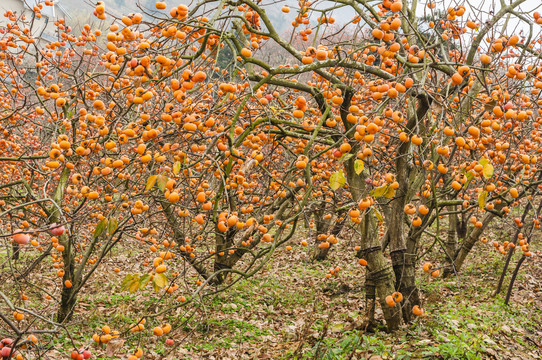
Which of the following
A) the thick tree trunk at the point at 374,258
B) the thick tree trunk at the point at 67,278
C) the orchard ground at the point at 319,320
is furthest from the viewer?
the thick tree trunk at the point at 67,278

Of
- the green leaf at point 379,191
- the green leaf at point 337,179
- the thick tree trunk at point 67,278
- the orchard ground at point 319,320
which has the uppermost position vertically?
the green leaf at point 337,179

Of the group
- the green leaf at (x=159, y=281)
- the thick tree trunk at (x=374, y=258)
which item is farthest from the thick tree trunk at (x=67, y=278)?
the thick tree trunk at (x=374, y=258)

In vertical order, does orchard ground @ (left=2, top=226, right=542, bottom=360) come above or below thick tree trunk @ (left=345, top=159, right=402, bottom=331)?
below

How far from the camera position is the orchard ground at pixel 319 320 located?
13.0 feet

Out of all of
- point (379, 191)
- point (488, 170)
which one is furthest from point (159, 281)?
point (488, 170)

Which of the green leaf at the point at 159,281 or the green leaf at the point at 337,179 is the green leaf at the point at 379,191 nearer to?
the green leaf at the point at 337,179

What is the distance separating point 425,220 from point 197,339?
11.4 ft

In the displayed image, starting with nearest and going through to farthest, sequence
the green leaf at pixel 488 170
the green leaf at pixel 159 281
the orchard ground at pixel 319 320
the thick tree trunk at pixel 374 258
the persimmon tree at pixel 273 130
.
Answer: the green leaf at pixel 159 281 < the green leaf at pixel 488 170 < the persimmon tree at pixel 273 130 < the orchard ground at pixel 319 320 < the thick tree trunk at pixel 374 258

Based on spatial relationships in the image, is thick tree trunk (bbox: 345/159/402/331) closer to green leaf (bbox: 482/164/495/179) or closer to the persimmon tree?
the persimmon tree

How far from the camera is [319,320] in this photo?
5566 mm

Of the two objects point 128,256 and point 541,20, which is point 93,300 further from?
point 541,20

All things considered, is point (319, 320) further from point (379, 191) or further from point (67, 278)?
point (379, 191)

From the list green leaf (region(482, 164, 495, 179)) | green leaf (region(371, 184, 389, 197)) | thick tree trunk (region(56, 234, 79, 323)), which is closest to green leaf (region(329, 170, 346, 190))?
green leaf (region(371, 184, 389, 197))

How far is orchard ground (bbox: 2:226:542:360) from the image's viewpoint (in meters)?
3.96
